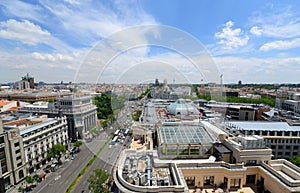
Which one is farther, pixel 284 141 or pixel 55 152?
pixel 55 152

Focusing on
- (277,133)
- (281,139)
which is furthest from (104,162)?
(281,139)

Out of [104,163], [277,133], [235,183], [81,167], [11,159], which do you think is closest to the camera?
[235,183]

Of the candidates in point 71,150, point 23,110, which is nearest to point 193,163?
point 71,150

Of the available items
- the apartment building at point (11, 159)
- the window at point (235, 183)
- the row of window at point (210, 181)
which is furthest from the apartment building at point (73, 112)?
the window at point (235, 183)

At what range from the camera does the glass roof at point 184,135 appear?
32.8 ft

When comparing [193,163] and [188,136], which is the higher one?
[188,136]

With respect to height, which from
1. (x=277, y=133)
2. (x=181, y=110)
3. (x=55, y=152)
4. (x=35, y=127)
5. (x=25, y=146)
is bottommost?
(x=55, y=152)

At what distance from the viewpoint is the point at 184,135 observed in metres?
10.7

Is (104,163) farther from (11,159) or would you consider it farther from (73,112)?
(73,112)

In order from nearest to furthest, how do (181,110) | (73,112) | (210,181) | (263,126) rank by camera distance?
(210,181) → (263,126) → (73,112) → (181,110)

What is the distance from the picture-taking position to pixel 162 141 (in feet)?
32.9

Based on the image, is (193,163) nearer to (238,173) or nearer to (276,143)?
(238,173)

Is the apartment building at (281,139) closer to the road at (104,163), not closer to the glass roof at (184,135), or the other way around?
the glass roof at (184,135)

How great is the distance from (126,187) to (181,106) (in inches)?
686
